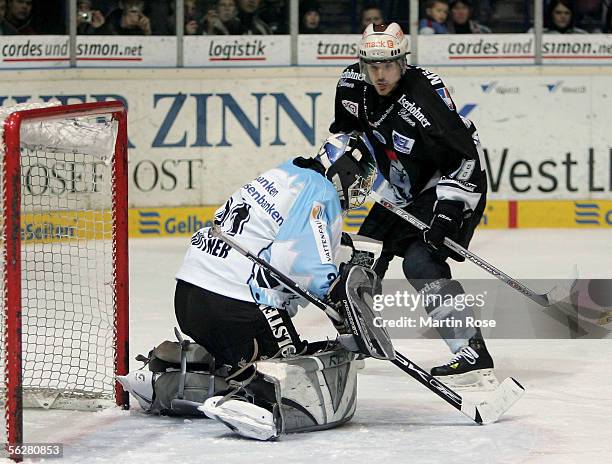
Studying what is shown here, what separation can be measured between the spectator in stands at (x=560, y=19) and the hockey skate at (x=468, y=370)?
4.76 metres

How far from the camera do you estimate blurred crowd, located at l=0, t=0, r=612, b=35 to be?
847cm

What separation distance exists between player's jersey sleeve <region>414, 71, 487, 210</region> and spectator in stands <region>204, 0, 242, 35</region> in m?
4.27

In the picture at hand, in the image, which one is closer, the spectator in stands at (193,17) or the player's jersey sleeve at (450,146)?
the player's jersey sleeve at (450,146)

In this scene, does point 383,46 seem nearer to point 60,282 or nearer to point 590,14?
point 60,282

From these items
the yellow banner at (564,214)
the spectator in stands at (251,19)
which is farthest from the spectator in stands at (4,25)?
the yellow banner at (564,214)

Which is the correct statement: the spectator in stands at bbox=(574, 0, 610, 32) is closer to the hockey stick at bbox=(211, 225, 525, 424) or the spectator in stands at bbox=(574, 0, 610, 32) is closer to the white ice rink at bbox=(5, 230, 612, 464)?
the white ice rink at bbox=(5, 230, 612, 464)

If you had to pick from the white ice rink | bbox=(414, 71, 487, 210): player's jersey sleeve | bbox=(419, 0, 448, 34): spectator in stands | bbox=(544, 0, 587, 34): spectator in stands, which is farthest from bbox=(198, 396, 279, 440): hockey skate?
bbox=(544, 0, 587, 34): spectator in stands

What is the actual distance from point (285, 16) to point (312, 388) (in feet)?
17.5

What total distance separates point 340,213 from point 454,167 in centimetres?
91

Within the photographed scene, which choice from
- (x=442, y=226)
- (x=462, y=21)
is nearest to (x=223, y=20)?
(x=462, y=21)

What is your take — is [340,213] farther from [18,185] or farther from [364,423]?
[18,185]

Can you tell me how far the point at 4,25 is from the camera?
8.39m

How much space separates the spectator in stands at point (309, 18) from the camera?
873 centimetres
